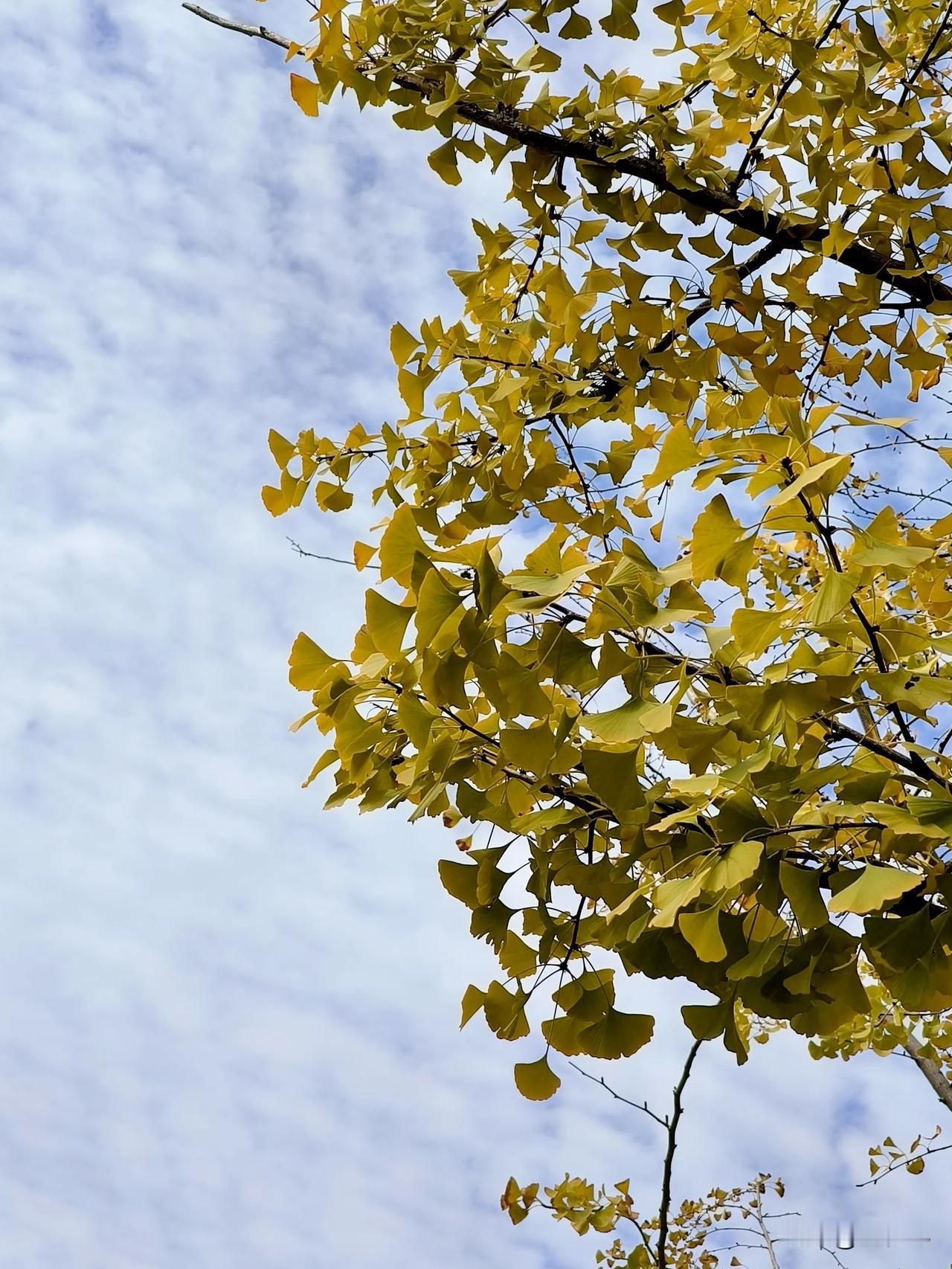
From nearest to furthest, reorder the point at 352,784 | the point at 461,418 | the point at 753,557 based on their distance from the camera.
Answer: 1. the point at 753,557
2. the point at 352,784
3. the point at 461,418


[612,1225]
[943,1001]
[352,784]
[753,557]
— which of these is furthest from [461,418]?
[612,1225]

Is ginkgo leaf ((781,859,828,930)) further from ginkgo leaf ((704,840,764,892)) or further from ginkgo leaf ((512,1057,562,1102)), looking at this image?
ginkgo leaf ((512,1057,562,1102))

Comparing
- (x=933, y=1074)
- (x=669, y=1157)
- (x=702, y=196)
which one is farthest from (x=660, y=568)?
(x=933, y=1074)

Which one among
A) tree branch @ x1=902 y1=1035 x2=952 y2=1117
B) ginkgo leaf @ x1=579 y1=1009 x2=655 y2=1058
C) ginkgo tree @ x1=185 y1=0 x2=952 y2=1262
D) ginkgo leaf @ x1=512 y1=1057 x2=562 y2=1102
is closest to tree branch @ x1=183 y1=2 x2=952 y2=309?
ginkgo tree @ x1=185 y1=0 x2=952 y2=1262

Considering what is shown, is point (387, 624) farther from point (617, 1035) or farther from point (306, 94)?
point (306, 94)

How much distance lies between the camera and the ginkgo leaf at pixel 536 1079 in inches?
61.2

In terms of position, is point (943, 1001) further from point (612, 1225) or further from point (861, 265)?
point (612, 1225)

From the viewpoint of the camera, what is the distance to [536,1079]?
156 cm

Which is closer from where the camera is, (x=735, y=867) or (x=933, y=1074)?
(x=735, y=867)

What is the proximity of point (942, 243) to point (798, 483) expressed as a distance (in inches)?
54.5

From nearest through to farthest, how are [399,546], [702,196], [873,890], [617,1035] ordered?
[873,890] → [399,546] → [617,1035] → [702,196]

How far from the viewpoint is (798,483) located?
1097mm

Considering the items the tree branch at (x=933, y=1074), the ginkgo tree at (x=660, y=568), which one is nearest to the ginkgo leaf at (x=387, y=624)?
the ginkgo tree at (x=660, y=568)

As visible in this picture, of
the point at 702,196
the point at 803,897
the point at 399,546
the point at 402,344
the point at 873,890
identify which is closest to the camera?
the point at 873,890
